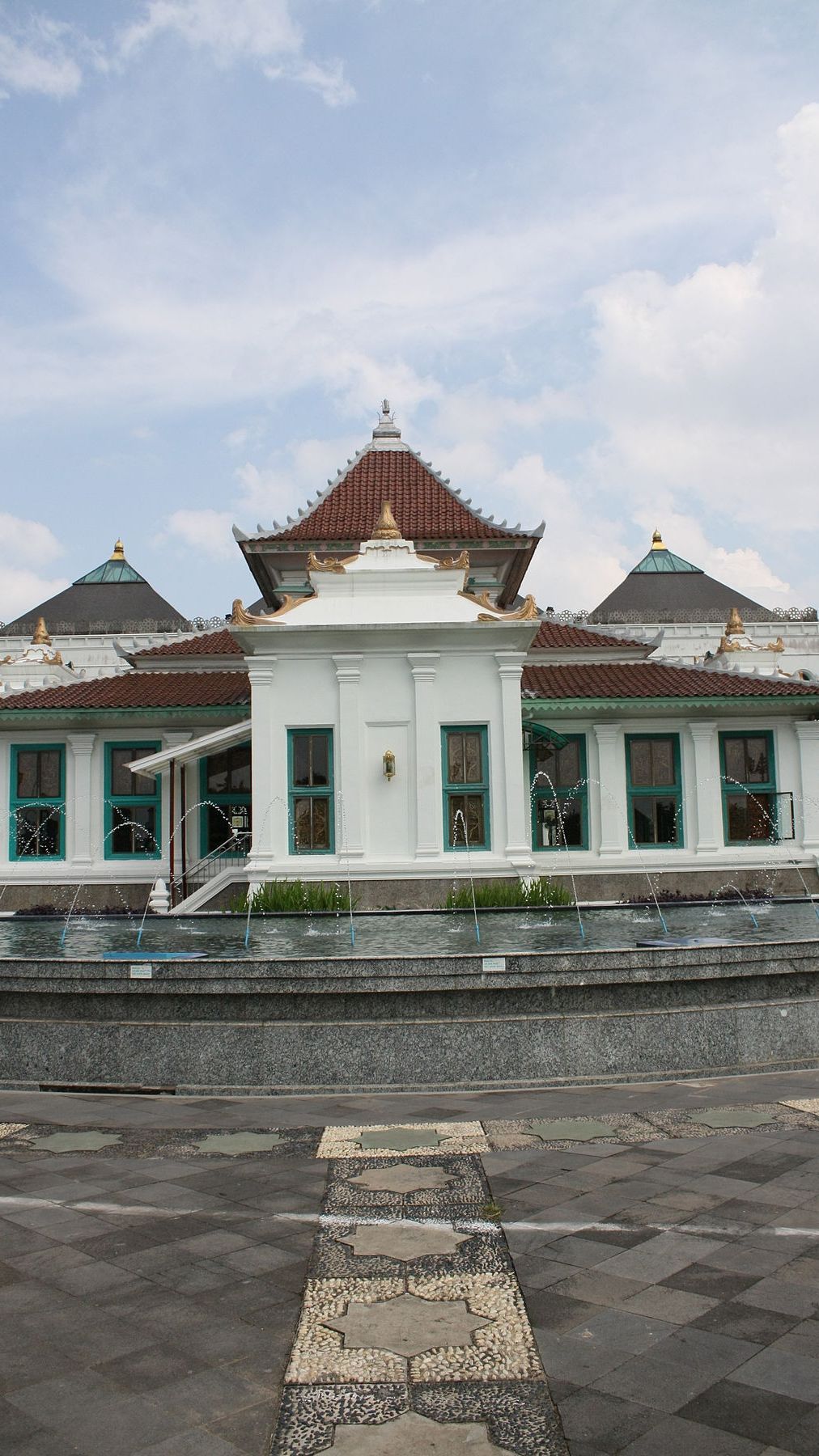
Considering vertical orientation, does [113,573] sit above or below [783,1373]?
above

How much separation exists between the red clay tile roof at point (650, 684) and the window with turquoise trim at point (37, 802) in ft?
33.7

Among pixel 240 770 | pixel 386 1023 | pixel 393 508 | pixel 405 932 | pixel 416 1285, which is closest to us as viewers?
pixel 416 1285

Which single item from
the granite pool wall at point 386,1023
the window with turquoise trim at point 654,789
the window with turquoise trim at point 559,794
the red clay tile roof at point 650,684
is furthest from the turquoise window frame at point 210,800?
the granite pool wall at point 386,1023

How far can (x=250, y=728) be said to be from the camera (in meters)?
21.0

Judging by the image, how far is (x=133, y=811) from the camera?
2427 centimetres

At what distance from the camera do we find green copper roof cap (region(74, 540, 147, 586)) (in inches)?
2514

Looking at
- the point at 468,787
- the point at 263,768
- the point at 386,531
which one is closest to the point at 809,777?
the point at 468,787

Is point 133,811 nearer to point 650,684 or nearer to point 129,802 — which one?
point 129,802

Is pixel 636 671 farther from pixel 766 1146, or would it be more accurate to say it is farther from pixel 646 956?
pixel 766 1146

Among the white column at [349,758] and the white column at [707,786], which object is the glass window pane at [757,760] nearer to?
the white column at [707,786]

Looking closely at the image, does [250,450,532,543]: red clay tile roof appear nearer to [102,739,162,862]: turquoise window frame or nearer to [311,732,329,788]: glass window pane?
[102,739,162,862]: turquoise window frame

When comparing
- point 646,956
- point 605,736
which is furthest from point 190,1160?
point 605,736

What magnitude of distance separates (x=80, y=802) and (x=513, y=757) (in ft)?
32.7

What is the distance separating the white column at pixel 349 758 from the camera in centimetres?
1962
